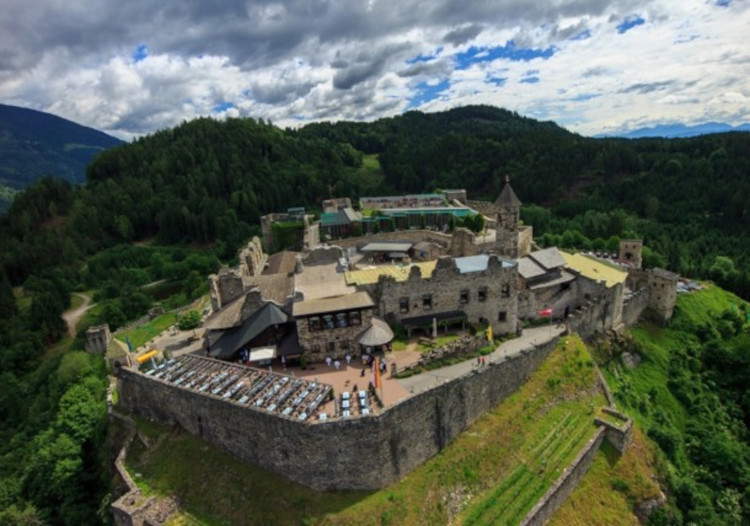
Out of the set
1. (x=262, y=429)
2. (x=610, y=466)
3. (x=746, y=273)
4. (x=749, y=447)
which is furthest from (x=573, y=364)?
(x=746, y=273)

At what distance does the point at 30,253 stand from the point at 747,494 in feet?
420

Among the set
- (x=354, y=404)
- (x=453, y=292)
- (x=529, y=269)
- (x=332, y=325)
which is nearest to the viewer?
(x=354, y=404)

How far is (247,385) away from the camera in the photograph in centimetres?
2656

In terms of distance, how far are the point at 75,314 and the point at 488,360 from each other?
3060 inches

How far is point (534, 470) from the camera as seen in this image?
25.7 metres

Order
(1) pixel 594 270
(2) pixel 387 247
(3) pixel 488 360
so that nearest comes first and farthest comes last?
(3) pixel 488 360
(1) pixel 594 270
(2) pixel 387 247

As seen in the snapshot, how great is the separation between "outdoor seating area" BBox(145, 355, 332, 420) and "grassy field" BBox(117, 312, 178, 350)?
18.0 meters

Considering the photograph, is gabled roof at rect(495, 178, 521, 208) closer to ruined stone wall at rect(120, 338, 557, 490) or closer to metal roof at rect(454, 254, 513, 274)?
metal roof at rect(454, 254, 513, 274)

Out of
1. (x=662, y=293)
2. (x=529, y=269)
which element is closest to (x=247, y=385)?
(x=529, y=269)

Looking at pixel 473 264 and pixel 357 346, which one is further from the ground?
pixel 473 264

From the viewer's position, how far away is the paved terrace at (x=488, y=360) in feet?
88.0

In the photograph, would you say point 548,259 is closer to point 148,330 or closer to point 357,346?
point 357,346

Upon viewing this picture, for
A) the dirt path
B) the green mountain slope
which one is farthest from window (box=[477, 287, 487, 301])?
the dirt path

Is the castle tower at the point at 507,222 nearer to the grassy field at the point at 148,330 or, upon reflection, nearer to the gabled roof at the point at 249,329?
the gabled roof at the point at 249,329
